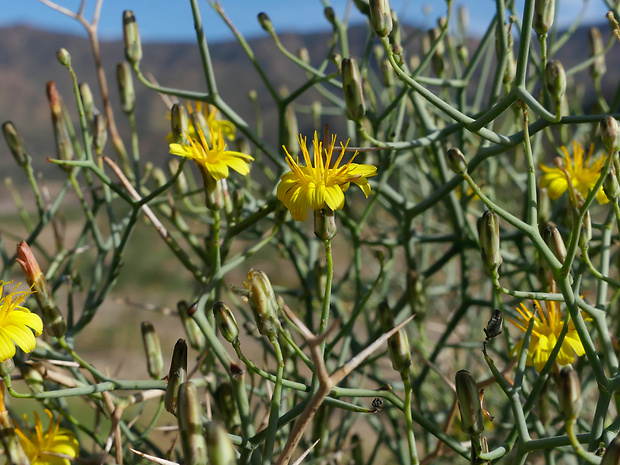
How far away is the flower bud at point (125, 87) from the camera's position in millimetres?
991

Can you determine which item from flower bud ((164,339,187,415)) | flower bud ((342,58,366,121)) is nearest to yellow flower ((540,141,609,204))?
flower bud ((342,58,366,121))

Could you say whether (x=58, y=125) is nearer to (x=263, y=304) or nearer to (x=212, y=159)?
(x=212, y=159)

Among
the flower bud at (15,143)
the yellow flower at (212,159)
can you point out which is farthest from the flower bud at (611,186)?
the flower bud at (15,143)

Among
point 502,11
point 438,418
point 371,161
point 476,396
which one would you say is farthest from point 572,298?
point 438,418

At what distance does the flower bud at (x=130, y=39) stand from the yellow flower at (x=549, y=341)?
25.7 inches

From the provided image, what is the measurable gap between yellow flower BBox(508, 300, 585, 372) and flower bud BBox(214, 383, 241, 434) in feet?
1.03

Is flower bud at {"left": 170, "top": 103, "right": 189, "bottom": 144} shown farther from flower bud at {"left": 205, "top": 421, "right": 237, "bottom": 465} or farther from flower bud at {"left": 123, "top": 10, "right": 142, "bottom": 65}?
flower bud at {"left": 205, "top": 421, "right": 237, "bottom": 465}

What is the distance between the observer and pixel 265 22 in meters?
0.94

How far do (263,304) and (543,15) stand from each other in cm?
41

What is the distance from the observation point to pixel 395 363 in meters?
0.55

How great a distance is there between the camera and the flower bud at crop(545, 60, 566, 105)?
611mm

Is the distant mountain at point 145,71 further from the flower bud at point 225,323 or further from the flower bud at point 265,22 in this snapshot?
the flower bud at point 225,323

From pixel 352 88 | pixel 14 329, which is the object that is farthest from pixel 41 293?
pixel 352 88

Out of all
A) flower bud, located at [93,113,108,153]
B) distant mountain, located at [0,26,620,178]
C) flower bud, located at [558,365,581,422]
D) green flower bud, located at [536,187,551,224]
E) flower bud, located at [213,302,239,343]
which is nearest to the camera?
flower bud, located at [558,365,581,422]
